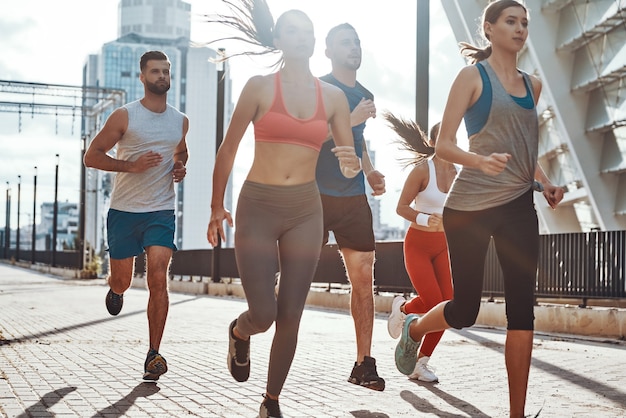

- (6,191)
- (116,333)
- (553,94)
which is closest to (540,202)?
(553,94)

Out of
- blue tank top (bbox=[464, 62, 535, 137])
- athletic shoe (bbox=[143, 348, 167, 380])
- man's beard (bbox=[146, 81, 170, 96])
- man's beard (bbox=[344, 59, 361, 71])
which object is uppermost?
man's beard (bbox=[344, 59, 361, 71])

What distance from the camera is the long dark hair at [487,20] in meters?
4.95

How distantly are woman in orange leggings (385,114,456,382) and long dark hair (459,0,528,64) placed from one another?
70.2 inches

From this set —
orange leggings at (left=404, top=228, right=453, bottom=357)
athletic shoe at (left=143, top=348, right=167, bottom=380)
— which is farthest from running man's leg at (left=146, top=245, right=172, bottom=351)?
orange leggings at (left=404, top=228, right=453, bottom=357)

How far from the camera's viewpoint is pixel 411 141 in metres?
7.57

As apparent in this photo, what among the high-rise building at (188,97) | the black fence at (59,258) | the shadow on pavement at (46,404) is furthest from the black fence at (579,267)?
the high-rise building at (188,97)

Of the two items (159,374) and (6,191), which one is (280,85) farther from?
(6,191)

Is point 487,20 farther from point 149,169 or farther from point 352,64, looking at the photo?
point 149,169

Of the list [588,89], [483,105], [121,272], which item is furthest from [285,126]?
[588,89]

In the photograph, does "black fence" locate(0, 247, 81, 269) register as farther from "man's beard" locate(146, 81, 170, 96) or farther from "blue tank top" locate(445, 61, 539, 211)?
"blue tank top" locate(445, 61, 539, 211)

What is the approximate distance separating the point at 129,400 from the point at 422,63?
848 cm

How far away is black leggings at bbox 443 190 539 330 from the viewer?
4852 millimetres

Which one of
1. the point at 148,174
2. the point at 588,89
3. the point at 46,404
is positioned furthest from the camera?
the point at 588,89

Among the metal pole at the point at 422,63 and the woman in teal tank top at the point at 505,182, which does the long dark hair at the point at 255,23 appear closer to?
the woman in teal tank top at the point at 505,182
